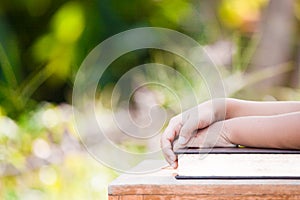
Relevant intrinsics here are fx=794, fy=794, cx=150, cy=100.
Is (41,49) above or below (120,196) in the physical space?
above

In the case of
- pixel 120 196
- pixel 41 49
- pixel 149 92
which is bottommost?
pixel 120 196

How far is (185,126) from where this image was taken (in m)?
1.36

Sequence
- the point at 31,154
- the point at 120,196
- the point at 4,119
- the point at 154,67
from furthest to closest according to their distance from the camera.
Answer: the point at 154,67, the point at 4,119, the point at 31,154, the point at 120,196

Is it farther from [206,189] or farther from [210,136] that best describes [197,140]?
[206,189]

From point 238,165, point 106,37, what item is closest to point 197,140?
point 238,165

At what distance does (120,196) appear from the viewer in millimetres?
1191

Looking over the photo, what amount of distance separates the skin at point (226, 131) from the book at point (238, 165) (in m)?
0.07

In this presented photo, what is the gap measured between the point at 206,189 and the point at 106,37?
2.70 meters

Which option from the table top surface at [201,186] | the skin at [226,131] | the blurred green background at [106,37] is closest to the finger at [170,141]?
the skin at [226,131]

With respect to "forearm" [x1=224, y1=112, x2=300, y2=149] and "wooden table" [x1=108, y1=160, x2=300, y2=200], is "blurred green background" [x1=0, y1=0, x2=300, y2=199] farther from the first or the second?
"wooden table" [x1=108, y1=160, x2=300, y2=200]

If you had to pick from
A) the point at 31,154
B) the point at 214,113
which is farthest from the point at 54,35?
the point at 214,113

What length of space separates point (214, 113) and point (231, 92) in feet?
7.43

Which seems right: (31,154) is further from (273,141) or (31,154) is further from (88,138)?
(273,141)

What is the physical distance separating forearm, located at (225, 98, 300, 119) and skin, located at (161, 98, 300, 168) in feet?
0.30
